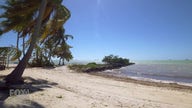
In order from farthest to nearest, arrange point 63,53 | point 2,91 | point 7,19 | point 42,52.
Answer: point 63,53 → point 42,52 → point 7,19 → point 2,91

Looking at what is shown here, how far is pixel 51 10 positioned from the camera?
1367cm

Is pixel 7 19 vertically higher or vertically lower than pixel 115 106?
higher

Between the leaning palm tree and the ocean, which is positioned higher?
the leaning palm tree

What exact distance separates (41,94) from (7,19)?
763 centimetres

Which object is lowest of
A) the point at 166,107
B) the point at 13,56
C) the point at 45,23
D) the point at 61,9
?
the point at 166,107

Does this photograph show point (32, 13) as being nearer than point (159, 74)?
Yes

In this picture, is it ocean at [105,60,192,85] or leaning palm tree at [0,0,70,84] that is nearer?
leaning palm tree at [0,0,70,84]

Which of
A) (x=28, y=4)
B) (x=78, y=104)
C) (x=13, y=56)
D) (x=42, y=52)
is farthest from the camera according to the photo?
(x=42, y=52)

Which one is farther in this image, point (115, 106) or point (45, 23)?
point (45, 23)

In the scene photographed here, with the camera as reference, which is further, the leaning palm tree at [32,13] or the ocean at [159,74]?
the ocean at [159,74]

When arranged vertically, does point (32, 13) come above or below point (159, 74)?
above

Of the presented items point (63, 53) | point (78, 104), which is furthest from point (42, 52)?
point (78, 104)

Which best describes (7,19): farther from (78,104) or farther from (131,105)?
(131,105)

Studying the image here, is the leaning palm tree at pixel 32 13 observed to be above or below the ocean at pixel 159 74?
above
